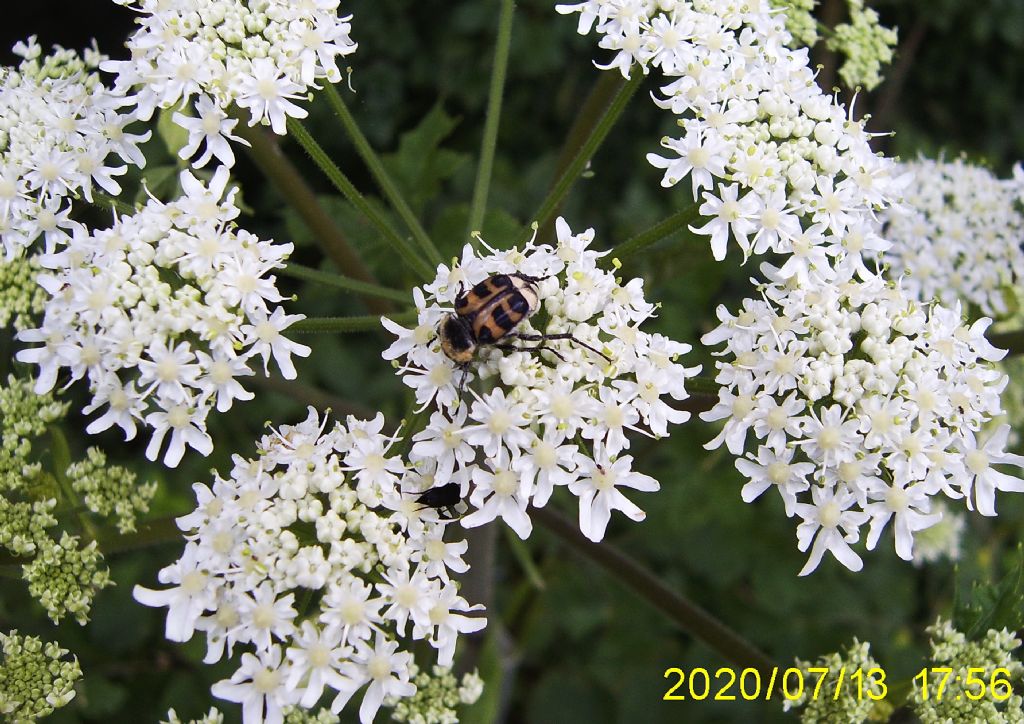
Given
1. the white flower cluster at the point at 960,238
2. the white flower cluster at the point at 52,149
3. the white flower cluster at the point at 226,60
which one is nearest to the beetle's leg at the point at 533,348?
the white flower cluster at the point at 226,60

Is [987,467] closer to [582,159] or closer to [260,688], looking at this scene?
[582,159]

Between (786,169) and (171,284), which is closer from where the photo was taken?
(171,284)

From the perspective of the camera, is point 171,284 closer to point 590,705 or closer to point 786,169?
point 786,169

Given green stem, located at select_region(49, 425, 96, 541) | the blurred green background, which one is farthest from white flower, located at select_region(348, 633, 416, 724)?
the blurred green background

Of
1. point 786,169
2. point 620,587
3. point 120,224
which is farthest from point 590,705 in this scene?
point 120,224

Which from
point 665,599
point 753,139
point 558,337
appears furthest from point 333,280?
point 665,599

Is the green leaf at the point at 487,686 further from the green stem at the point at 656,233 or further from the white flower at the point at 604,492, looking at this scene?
the green stem at the point at 656,233
